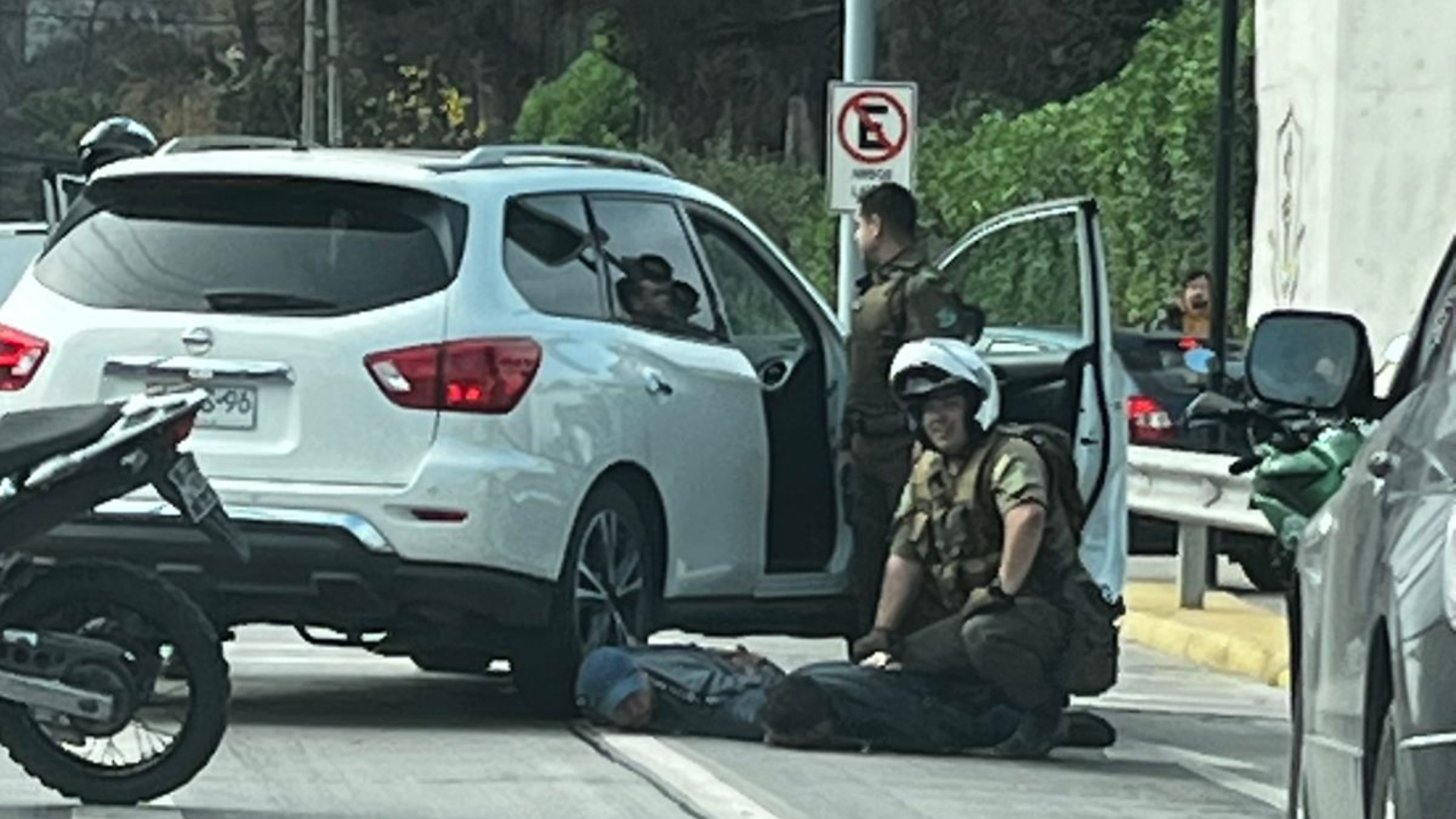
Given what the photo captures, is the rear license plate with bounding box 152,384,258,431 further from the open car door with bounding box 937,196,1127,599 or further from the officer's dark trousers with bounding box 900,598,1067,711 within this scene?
the open car door with bounding box 937,196,1127,599

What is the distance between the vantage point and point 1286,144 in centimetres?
2298

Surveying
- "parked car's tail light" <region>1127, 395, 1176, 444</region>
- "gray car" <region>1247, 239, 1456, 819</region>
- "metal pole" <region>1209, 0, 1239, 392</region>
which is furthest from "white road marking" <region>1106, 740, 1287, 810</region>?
"metal pole" <region>1209, 0, 1239, 392</region>

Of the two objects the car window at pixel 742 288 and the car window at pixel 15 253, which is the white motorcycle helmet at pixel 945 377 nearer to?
the car window at pixel 742 288

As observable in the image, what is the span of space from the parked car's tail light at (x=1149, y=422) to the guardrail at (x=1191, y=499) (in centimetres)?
353

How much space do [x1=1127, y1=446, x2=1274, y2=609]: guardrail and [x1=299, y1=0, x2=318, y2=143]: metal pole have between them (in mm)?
45179

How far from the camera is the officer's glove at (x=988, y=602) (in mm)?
12633

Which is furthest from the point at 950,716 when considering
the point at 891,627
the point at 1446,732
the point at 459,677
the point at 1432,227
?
the point at 1432,227

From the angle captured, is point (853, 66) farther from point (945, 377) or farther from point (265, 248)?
point (945, 377)

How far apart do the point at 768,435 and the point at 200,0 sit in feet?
250

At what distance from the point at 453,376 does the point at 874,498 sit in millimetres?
2043

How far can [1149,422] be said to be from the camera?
2434 centimetres

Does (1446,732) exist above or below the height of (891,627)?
above

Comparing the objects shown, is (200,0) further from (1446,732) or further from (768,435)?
(1446,732)

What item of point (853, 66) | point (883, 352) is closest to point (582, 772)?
point (883, 352)
